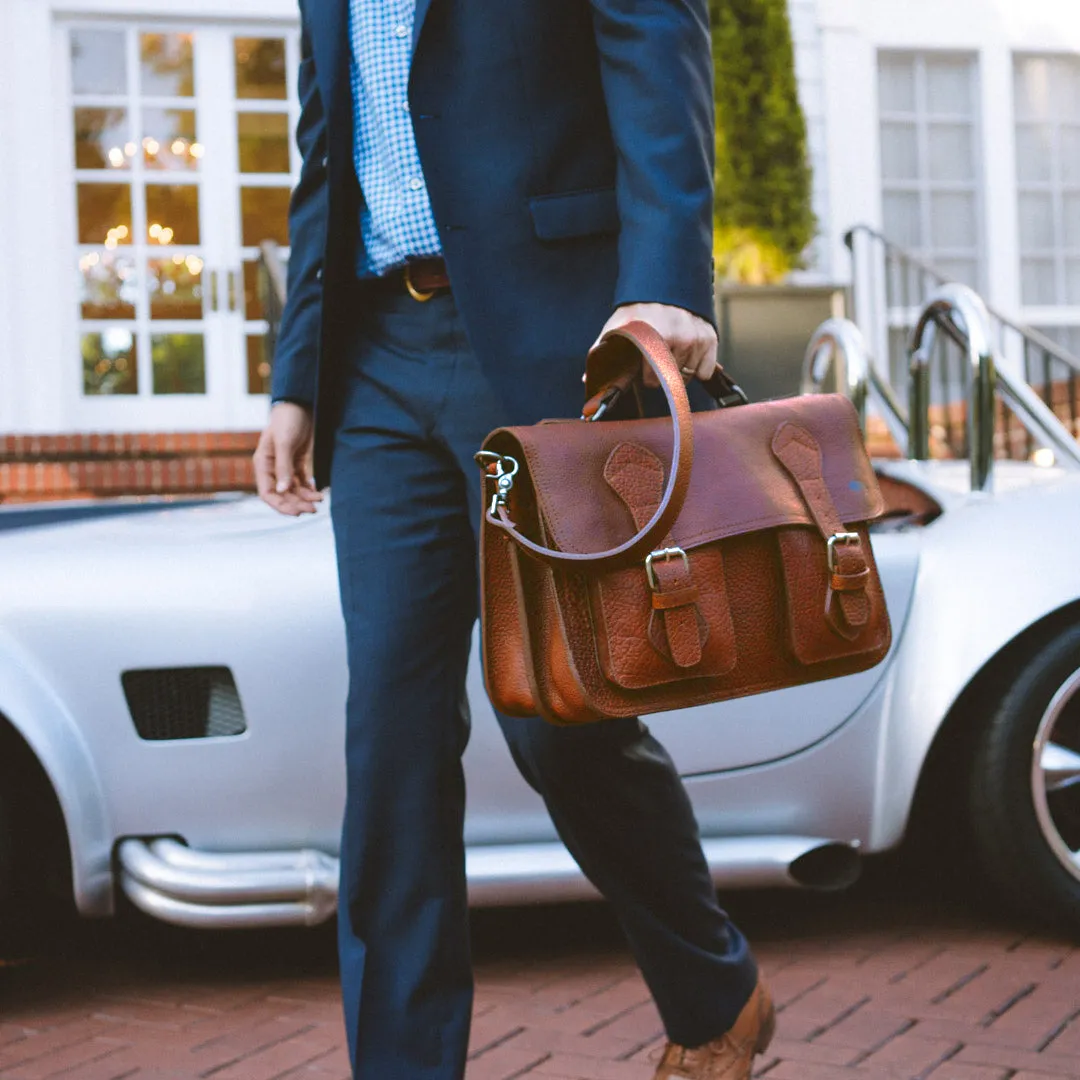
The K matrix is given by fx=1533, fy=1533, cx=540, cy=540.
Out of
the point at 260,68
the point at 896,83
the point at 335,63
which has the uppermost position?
the point at 896,83

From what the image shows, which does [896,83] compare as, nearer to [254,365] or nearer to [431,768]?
[254,365]

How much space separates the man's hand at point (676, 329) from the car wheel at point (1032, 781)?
4.07 ft

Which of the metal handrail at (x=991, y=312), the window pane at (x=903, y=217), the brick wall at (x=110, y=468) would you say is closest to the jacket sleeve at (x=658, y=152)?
the metal handrail at (x=991, y=312)

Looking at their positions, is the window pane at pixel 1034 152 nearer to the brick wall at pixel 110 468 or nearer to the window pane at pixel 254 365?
the window pane at pixel 254 365

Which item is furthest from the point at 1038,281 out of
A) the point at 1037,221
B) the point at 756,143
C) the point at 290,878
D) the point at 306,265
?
the point at 306,265

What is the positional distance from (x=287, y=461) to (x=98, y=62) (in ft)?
23.9

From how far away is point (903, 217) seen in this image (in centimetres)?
1028

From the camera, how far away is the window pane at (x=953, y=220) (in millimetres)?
10352

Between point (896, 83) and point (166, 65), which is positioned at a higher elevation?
point (896, 83)

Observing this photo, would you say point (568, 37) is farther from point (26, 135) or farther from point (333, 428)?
point (26, 135)

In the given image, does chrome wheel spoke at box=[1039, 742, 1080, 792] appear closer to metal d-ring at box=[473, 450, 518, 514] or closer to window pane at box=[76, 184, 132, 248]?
metal d-ring at box=[473, 450, 518, 514]

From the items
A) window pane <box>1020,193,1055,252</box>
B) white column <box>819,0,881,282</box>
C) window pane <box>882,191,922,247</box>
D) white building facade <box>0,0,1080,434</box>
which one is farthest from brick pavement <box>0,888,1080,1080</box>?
window pane <box>1020,193,1055,252</box>

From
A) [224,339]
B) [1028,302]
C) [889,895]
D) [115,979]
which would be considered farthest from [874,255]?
[115,979]

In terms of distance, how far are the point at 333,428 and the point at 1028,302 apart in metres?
9.38
